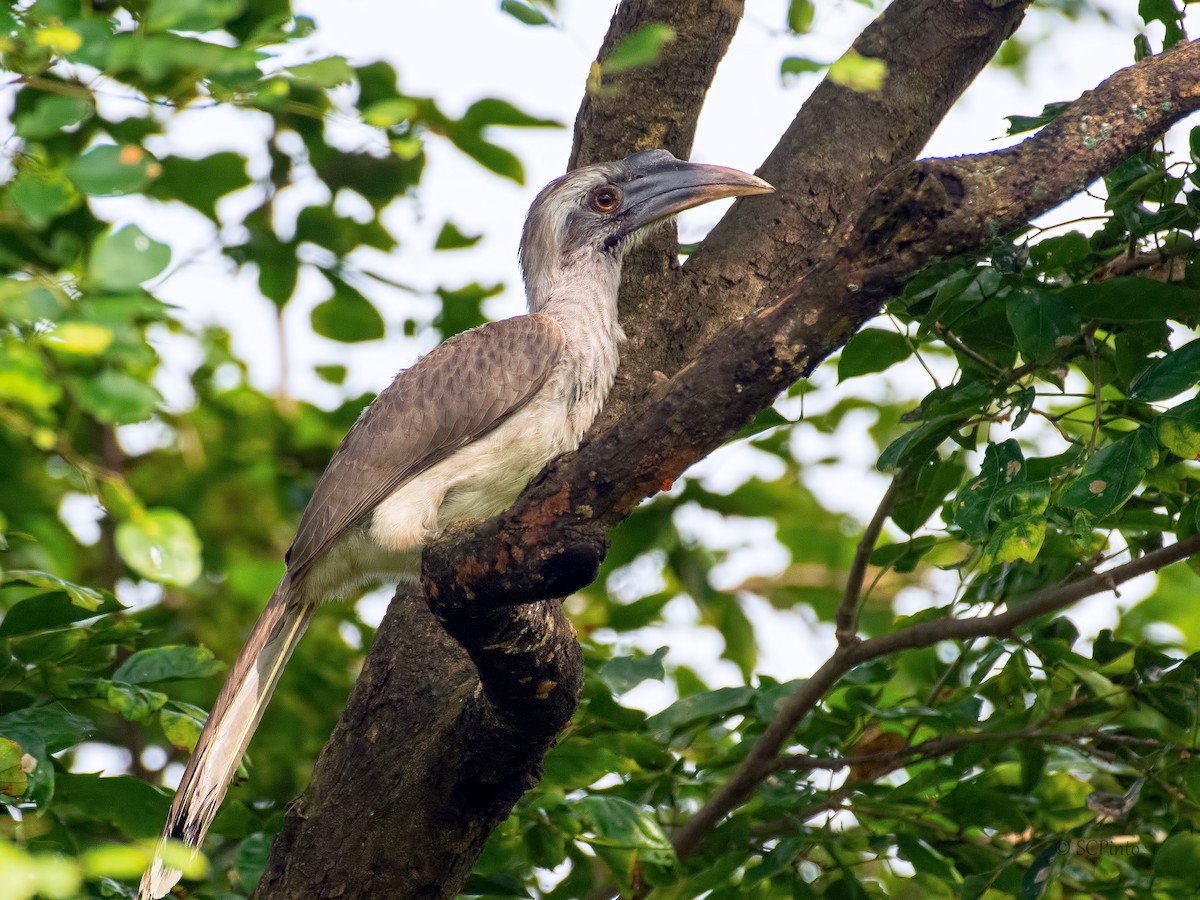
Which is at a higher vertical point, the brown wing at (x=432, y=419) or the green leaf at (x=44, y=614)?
the brown wing at (x=432, y=419)

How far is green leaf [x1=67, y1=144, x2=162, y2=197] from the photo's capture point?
202 centimetres

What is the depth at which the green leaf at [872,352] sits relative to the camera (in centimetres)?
366

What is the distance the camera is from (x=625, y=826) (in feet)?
10.6

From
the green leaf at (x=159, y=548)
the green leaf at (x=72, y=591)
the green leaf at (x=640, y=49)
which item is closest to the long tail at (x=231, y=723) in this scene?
the green leaf at (x=72, y=591)

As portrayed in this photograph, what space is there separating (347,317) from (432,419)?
117 centimetres

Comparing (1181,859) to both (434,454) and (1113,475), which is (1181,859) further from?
(434,454)

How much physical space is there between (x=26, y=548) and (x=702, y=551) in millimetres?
2866

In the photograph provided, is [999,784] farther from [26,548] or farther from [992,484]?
[26,548]

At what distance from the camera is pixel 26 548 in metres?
5.20

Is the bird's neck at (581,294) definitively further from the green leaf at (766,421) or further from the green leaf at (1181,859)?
the green leaf at (1181,859)

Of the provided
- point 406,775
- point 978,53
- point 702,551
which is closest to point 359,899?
point 406,775

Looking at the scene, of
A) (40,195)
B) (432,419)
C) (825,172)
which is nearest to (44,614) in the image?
(40,195)

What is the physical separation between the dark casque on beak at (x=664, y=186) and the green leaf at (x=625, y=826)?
224 centimetres

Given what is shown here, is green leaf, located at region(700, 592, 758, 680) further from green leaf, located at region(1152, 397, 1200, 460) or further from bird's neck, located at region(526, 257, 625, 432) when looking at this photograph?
green leaf, located at region(1152, 397, 1200, 460)
